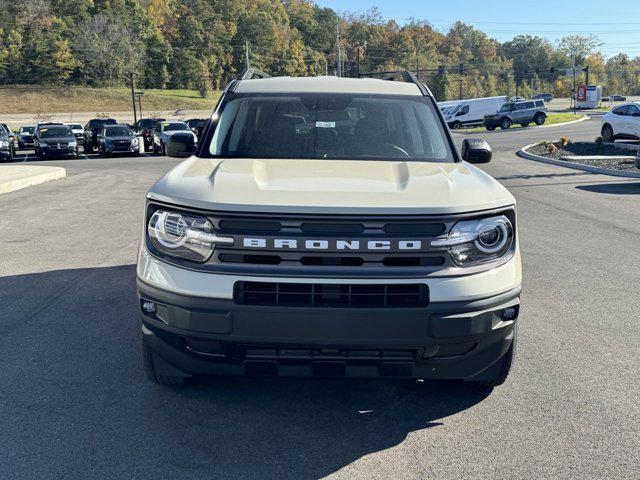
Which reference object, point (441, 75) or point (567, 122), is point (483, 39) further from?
point (567, 122)

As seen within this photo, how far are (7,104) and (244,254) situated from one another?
102 m

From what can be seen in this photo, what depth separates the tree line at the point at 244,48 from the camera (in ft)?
371

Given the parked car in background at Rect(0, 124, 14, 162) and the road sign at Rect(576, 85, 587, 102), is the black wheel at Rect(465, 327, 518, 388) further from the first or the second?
the road sign at Rect(576, 85, 587, 102)

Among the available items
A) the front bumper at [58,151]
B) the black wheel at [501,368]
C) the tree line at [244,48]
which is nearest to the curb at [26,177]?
the front bumper at [58,151]

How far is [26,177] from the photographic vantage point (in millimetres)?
16828

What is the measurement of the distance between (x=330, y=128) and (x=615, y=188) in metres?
12.6

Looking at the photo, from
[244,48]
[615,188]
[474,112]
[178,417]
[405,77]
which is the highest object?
[244,48]

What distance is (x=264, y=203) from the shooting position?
3096 millimetres

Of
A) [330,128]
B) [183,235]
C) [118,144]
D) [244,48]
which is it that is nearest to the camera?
[183,235]

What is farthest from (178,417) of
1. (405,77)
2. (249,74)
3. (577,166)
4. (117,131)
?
(117,131)

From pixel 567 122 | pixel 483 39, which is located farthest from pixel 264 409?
pixel 483 39

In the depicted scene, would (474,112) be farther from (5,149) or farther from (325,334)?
(325,334)

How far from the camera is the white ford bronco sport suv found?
3037 millimetres

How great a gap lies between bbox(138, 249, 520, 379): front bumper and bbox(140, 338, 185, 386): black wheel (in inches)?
11.5
